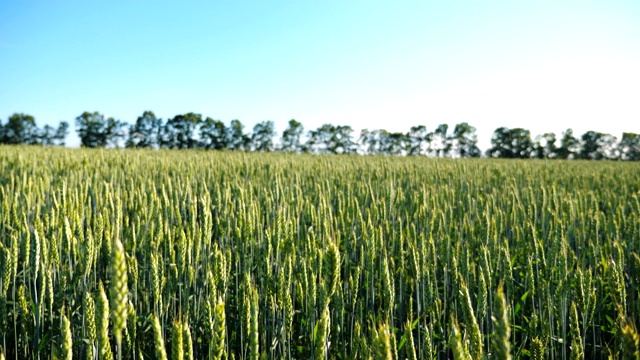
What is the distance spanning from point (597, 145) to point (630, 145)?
4.45 metres

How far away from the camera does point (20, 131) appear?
146 feet

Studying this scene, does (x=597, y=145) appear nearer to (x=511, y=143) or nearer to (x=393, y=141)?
(x=511, y=143)

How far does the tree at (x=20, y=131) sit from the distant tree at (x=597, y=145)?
200ft

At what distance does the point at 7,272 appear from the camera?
1.38 m

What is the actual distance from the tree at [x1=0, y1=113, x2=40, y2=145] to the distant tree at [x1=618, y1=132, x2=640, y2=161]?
66767 millimetres

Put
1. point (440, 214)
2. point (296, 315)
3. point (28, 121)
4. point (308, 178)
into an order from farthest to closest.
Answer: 1. point (28, 121)
2. point (308, 178)
3. point (440, 214)
4. point (296, 315)

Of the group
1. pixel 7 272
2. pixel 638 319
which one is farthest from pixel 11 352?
pixel 638 319

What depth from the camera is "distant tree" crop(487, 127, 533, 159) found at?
161 ft

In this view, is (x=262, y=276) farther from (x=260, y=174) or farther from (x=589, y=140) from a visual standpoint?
(x=589, y=140)

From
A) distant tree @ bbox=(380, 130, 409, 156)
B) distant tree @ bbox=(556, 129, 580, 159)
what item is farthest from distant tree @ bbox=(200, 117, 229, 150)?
distant tree @ bbox=(556, 129, 580, 159)

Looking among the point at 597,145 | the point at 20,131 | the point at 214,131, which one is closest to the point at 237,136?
the point at 214,131

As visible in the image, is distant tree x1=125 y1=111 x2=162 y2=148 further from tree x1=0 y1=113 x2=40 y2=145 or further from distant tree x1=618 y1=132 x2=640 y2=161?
distant tree x1=618 y1=132 x2=640 y2=161

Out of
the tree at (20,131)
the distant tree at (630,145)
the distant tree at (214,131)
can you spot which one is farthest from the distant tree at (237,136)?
the distant tree at (630,145)

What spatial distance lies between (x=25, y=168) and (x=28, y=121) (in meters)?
50.1
